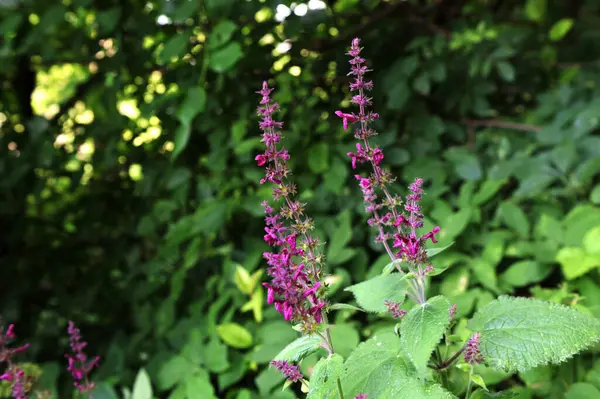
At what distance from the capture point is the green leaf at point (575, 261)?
137cm

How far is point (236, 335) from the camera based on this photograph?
1.49 metres

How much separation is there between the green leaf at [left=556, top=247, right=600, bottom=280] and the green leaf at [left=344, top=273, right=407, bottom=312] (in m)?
0.72

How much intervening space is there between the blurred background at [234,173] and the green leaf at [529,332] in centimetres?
49

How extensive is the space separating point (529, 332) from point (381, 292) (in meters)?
0.23

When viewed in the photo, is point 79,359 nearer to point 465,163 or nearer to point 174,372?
point 174,372

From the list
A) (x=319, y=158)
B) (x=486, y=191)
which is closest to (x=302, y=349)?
(x=319, y=158)

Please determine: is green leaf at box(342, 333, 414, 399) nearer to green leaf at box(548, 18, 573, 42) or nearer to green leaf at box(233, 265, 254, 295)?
green leaf at box(233, 265, 254, 295)

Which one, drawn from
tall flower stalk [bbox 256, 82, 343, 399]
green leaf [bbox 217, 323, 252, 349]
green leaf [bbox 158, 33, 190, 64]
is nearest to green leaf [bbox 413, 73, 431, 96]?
green leaf [bbox 158, 33, 190, 64]

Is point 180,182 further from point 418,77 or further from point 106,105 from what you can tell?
point 418,77

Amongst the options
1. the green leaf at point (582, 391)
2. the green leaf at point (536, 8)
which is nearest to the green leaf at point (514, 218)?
the green leaf at point (582, 391)

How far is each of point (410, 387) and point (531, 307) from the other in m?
0.27

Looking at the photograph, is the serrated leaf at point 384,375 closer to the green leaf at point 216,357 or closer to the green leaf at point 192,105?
the green leaf at point 216,357

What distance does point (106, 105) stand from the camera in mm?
1906

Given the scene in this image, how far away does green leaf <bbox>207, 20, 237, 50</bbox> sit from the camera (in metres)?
1.49
